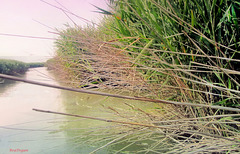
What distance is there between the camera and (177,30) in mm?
722

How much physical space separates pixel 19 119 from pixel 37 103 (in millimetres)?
576

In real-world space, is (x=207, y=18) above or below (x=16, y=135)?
above

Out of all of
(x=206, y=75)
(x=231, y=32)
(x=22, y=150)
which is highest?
(x=231, y=32)

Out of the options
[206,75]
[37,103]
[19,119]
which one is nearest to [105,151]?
[206,75]

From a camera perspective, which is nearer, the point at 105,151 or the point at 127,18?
the point at 105,151

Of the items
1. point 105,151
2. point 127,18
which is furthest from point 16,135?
point 127,18

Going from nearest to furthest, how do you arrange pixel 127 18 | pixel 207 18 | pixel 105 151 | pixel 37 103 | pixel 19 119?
pixel 207 18 < pixel 105 151 < pixel 127 18 < pixel 19 119 < pixel 37 103

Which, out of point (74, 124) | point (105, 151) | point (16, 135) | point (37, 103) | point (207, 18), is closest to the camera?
point (207, 18)

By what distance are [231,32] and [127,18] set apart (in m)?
0.58

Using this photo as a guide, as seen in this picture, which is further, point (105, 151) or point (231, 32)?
point (105, 151)

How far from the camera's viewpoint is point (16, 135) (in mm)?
1265

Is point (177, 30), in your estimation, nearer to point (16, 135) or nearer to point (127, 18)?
point (127, 18)

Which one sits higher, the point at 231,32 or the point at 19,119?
the point at 231,32

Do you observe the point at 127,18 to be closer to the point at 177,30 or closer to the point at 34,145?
the point at 177,30
